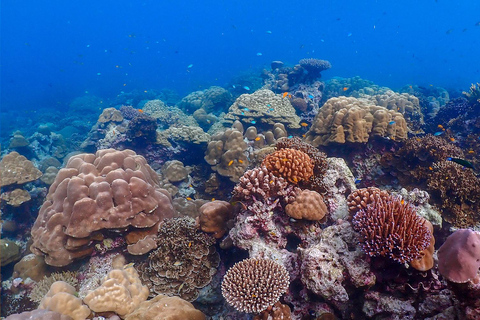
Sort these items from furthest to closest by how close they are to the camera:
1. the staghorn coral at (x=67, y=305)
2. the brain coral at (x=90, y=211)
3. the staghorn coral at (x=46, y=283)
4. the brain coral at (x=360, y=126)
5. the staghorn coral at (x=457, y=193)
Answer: the brain coral at (x=360, y=126) → the staghorn coral at (x=46, y=283) → the brain coral at (x=90, y=211) → the staghorn coral at (x=457, y=193) → the staghorn coral at (x=67, y=305)

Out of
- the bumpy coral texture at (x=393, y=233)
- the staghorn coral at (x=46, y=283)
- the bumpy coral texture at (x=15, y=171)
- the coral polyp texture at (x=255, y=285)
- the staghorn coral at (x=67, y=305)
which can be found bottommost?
the staghorn coral at (x=46, y=283)

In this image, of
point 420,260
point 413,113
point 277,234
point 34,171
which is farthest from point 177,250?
point 413,113

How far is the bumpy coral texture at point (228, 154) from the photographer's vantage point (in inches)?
350

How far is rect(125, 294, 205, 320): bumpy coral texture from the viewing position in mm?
3957

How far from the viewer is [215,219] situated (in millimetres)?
5453

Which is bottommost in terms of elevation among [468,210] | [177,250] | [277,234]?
[177,250]

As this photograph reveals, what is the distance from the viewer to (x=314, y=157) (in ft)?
17.8

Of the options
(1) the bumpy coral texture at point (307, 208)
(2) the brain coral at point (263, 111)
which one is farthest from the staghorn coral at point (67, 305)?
(2) the brain coral at point (263, 111)

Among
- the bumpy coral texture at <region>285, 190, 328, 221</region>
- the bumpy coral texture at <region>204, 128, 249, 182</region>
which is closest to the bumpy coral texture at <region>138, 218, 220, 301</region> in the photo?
the bumpy coral texture at <region>285, 190, 328, 221</region>

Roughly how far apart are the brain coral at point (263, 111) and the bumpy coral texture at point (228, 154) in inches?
62.3

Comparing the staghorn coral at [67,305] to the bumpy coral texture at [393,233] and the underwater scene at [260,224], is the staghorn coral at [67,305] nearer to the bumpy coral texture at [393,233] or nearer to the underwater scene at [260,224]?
the underwater scene at [260,224]

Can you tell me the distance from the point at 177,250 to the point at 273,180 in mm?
2769

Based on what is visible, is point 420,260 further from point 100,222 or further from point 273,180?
point 100,222

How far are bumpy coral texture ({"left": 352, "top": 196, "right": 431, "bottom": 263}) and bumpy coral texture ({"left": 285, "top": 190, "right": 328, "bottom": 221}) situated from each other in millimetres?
906
